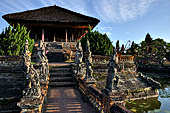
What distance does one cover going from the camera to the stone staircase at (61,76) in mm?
8334

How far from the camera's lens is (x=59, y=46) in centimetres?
1777

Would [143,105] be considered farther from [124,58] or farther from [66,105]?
[66,105]

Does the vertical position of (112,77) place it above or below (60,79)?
above

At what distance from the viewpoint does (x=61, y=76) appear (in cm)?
921

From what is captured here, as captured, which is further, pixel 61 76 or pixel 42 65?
pixel 61 76

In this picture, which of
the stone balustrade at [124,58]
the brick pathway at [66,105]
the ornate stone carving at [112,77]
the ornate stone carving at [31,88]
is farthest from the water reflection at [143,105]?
the ornate stone carving at [31,88]

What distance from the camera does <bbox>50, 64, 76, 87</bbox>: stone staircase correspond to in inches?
328

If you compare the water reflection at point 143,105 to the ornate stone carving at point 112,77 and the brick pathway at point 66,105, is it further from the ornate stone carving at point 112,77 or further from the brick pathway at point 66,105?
the ornate stone carving at point 112,77

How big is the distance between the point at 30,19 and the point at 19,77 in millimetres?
12767

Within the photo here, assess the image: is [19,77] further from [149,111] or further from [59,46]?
[59,46]

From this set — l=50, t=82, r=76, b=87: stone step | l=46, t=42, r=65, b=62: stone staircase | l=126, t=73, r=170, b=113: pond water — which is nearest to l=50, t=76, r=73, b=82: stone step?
l=50, t=82, r=76, b=87: stone step

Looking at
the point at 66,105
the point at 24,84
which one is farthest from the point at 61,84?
the point at 24,84

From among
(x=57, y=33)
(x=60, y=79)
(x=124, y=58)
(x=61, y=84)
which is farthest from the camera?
(x=57, y=33)

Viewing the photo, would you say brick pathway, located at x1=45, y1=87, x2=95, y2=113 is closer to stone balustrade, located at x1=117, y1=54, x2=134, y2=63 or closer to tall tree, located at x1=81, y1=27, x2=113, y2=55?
stone balustrade, located at x1=117, y1=54, x2=134, y2=63
